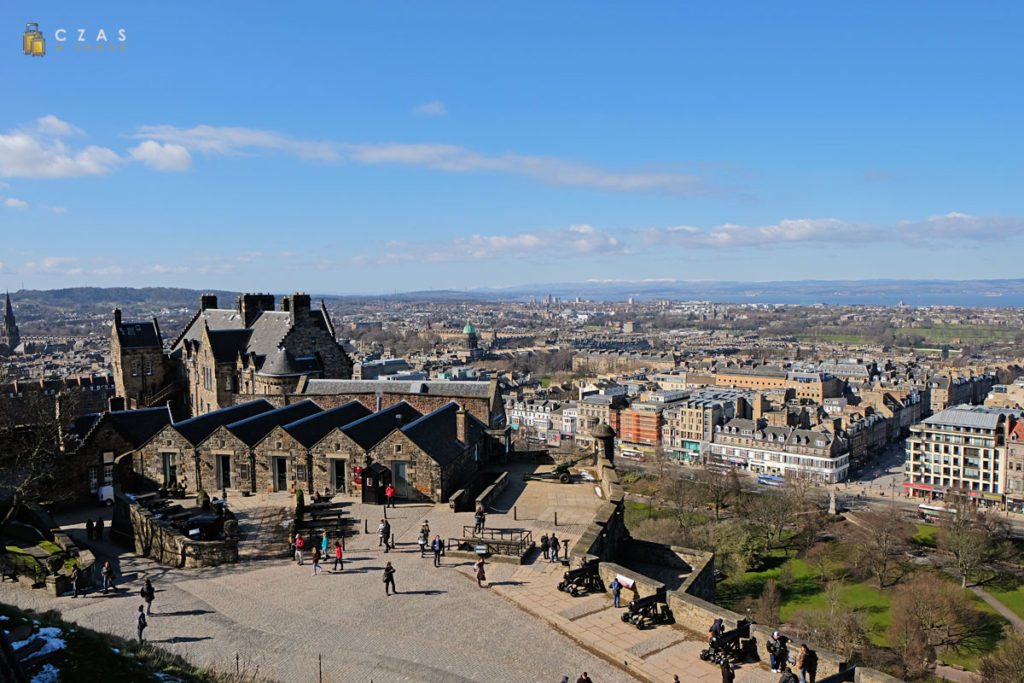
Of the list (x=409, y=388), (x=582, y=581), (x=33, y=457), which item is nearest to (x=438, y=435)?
(x=409, y=388)

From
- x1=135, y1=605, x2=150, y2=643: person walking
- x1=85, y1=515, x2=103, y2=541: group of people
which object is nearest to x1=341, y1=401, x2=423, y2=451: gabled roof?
x1=85, y1=515, x2=103, y2=541: group of people

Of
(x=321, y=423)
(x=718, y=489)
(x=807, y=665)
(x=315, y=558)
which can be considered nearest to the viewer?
(x=807, y=665)

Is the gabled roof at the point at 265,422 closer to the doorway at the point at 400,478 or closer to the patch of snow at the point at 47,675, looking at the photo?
the doorway at the point at 400,478

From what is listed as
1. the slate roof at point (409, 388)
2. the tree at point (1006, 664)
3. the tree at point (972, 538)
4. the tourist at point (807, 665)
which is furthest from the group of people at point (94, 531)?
the tree at point (972, 538)

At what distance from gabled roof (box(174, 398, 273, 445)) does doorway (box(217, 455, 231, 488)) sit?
1173mm

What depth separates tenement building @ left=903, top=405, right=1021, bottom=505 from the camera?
125812 millimetres

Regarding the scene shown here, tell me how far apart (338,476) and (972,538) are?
80.9m

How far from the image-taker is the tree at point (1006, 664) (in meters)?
52.1

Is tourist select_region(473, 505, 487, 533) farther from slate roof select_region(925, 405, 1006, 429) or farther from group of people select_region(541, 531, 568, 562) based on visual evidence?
slate roof select_region(925, 405, 1006, 429)

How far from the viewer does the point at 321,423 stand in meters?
31.4

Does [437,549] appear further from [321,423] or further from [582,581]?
[321,423]

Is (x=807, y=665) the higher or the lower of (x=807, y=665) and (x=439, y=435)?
the lower

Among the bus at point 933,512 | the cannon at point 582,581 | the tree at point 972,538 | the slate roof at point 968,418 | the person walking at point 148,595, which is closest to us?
the person walking at point 148,595

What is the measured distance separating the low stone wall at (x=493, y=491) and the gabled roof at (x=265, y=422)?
8602 millimetres
